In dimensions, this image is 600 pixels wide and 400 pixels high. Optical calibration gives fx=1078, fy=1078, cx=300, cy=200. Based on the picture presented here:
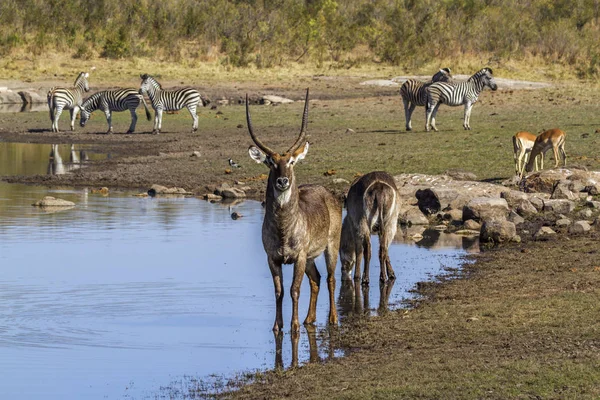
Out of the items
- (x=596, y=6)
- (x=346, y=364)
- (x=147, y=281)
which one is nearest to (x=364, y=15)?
(x=596, y=6)

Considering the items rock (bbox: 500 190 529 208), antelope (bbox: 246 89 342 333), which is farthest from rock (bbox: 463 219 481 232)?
antelope (bbox: 246 89 342 333)

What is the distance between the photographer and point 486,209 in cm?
1530

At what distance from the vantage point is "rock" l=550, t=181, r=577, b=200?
16344 millimetres

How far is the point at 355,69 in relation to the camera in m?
45.7

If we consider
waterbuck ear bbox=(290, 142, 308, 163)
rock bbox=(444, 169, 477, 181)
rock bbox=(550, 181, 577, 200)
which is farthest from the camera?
rock bbox=(444, 169, 477, 181)

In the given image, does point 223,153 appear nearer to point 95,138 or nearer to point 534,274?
point 95,138

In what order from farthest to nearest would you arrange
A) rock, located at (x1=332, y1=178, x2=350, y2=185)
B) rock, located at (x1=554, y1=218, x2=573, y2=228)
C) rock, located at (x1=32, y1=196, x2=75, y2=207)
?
rock, located at (x1=332, y1=178, x2=350, y2=185) < rock, located at (x1=32, y1=196, x2=75, y2=207) < rock, located at (x1=554, y1=218, x2=573, y2=228)

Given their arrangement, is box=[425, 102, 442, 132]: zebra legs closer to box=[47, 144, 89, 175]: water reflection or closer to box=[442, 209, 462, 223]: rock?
box=[47, 144, 89, 175]: water reflection

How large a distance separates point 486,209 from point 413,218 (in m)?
1.14

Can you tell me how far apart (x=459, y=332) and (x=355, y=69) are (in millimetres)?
37320

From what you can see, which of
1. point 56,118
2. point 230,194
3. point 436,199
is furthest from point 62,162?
point 436,199

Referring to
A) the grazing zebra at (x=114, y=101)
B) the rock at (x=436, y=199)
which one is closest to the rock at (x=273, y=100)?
the grazing zebra at (x=114, y=101)

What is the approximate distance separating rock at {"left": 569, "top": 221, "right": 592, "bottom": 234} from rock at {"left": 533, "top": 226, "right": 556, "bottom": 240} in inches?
10.8

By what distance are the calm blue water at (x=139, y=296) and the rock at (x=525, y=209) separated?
1.59 m
